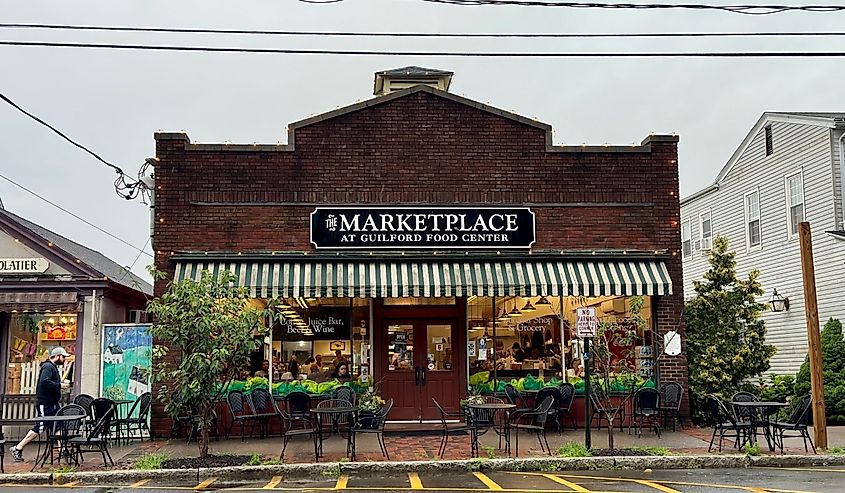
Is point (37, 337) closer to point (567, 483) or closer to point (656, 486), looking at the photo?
point (567, 483)

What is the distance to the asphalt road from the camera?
1166cm

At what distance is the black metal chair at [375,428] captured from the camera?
14.2m

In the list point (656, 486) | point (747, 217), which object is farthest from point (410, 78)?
point (656, 486)

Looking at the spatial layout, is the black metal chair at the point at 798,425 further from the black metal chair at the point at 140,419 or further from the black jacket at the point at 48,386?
the black jacket at the point at 48,386

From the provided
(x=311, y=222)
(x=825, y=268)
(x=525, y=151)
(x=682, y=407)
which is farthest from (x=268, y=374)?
(x=825, y=268)

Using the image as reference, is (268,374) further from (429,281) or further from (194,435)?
(429,281)

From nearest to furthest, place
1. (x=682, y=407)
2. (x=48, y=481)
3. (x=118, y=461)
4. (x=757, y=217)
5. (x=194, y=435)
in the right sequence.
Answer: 1. (x=48, y=481)
2. (x=118, y=461)
3. (x=194, y=435)
4. (x=682, y=407)
5. (x=757, y=217)

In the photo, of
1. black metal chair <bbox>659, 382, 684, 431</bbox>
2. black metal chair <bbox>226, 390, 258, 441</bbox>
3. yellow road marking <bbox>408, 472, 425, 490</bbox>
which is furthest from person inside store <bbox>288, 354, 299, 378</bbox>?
black metal chair <bbox>659, 382, 684, 431</bbox>

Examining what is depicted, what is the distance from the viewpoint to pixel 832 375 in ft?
65.2

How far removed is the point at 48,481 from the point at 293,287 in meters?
5.77

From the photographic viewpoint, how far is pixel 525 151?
1856cm

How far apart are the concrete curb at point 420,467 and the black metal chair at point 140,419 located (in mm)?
3491

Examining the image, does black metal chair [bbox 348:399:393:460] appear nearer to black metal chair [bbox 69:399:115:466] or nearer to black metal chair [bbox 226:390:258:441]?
black metal chair [bbox 226:390:258:441]

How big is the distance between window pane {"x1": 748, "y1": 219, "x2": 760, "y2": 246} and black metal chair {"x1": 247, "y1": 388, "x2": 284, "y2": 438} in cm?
1606
